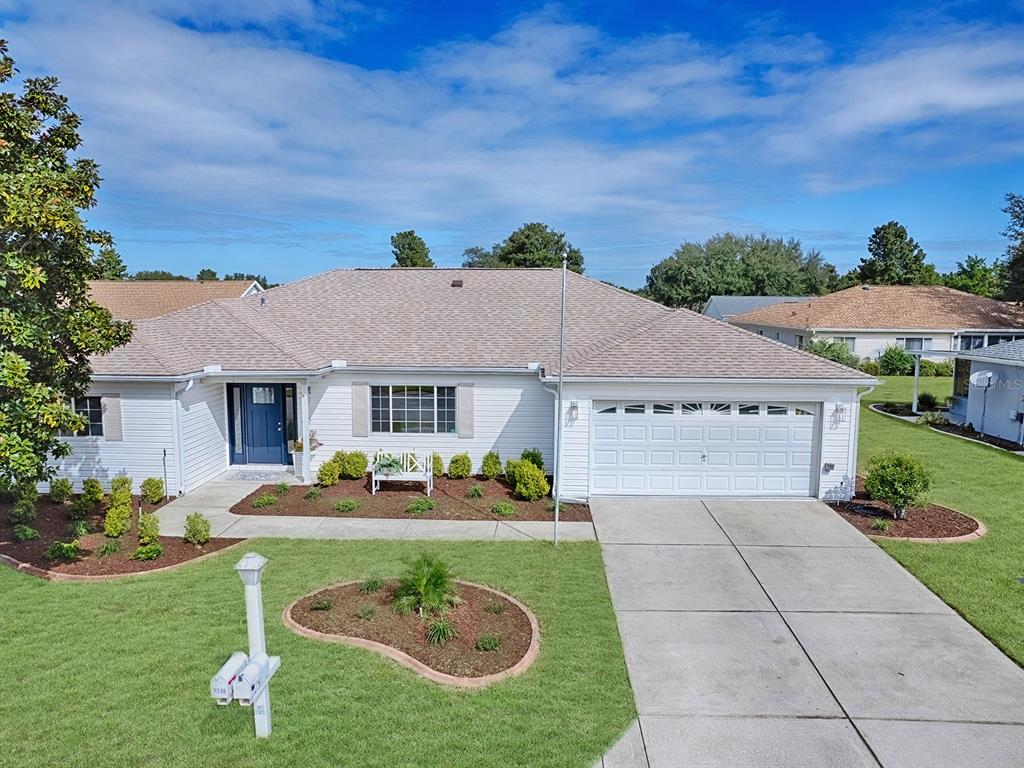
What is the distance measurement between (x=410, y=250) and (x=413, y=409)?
146 ft

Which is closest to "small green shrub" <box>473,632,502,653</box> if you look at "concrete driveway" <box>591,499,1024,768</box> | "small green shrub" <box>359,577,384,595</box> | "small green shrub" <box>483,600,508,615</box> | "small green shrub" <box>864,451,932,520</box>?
"small green shrub" <box>483,600,508,615</box>

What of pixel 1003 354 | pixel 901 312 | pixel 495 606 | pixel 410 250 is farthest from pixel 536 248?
pixel 495 606

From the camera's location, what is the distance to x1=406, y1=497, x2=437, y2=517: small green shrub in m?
13.1

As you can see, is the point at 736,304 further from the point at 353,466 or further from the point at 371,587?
the point at 371,587

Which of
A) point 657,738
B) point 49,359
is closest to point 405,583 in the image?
point 657,738

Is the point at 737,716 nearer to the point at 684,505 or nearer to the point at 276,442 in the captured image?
the point at 684,505

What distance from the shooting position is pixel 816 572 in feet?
33.3

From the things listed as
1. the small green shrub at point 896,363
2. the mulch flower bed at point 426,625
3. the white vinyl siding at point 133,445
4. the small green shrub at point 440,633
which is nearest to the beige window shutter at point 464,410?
the white vinyl siding at point 133,445

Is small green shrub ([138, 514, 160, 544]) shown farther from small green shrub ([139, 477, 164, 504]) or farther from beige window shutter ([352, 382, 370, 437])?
beige window shutter ([352, 382, 370, 437])

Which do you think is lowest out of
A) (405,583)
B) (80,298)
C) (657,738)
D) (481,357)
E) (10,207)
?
(657,738)

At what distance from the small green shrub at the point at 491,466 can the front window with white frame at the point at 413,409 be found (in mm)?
1111

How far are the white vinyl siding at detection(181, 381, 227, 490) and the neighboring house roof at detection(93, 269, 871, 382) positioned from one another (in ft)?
2.44

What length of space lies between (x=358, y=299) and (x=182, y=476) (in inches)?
276

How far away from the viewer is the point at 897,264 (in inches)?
2815
